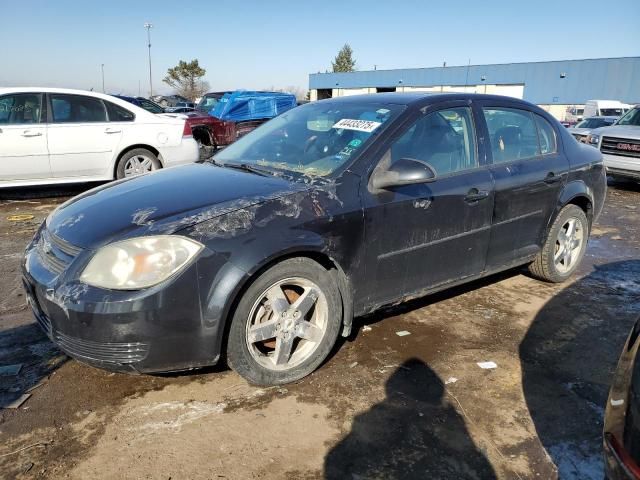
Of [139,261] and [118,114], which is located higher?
[118,114]

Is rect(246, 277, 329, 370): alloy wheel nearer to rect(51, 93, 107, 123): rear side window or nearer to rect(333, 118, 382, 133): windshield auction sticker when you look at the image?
rect(333, 118, 382, 133): windshield auction sticker

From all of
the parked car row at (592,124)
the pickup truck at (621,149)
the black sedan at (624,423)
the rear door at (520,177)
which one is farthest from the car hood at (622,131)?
the black sedan at (624,423)

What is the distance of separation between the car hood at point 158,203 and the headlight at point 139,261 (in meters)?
0.06

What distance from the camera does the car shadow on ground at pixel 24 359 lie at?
2.99m

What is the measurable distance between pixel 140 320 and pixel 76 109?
6.37 meters

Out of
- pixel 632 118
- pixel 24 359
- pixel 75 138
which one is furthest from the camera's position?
pixel 632 118

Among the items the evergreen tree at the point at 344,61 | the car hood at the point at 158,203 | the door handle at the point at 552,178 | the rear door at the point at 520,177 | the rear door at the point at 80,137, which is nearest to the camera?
the car hood at the point at 158,203

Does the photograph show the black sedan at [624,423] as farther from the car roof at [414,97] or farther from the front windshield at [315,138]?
the car roof at [414,97]

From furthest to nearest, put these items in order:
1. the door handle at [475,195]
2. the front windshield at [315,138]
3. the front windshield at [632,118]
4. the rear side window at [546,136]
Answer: the front windshield at [632,118]
the rear side window at [546,136]
the door handle at [475,195]
the front windshield at [315,138]

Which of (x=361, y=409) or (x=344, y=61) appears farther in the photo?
(x=344, y=61)

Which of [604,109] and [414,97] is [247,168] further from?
[604,109]

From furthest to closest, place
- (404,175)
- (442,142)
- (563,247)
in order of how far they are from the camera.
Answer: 1. (563,247)
2. (442,142)
3. (404,175)

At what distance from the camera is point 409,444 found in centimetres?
254

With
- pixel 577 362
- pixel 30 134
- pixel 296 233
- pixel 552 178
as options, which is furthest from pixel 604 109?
pixel 296 233
